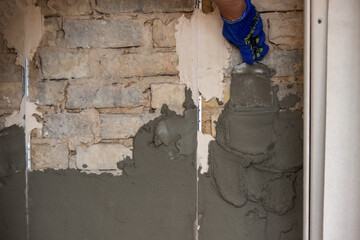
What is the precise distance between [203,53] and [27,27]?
116 centimetres

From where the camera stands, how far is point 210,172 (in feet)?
6.88

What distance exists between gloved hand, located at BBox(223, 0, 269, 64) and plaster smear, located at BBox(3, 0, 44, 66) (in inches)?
47.7

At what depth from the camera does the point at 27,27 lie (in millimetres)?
2176

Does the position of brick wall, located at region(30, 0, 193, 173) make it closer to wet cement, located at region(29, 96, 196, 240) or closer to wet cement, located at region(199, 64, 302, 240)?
wet cement, located at region(29, 96, 196, 240)

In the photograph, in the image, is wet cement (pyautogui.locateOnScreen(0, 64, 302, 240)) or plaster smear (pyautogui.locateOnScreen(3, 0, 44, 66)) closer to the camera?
wet cement (pyautogui.locateOnScreen(0, 64, 302, 240))

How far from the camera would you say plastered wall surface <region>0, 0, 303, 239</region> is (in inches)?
81.0

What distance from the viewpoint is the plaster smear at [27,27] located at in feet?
7.13

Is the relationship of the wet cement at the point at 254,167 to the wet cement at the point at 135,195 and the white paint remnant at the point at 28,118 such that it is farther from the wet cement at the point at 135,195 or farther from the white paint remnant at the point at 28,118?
the white paint remnant at the point at 28,118

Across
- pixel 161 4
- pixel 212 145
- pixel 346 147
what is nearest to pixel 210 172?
pixel 212 145

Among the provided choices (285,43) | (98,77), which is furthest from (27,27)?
(285,43)

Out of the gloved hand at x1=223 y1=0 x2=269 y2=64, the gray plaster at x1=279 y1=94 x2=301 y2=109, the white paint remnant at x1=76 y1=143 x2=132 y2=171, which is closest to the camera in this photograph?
the gloved hand at x1=223 y1=0 x2=269 y2=64

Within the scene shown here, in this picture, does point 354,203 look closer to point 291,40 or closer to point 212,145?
point 212,145

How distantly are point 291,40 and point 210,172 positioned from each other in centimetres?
96

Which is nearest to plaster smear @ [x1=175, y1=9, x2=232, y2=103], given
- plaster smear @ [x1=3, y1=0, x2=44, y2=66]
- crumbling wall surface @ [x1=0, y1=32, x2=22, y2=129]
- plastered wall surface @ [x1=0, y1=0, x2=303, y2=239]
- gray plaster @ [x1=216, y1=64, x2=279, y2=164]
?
plastered wall surface @ [x1=0, y1=0, x2=303, y2=239]
